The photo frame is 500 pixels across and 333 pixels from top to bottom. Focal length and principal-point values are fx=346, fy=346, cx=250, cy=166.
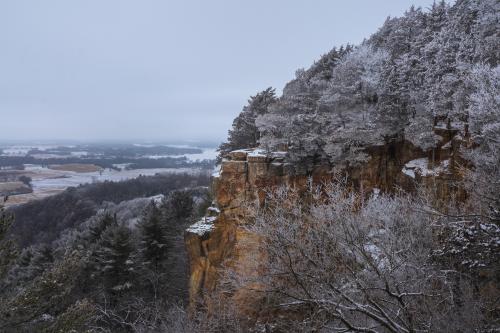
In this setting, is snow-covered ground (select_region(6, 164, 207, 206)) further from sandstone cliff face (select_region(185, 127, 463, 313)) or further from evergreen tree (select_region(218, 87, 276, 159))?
sandstone cliff face (select_region(185, 127, 463, 313))

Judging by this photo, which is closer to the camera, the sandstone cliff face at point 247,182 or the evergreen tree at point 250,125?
the sandstone cliff face at point 247,182

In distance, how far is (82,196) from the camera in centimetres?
8519

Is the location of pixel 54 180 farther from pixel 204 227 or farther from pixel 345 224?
pixel 345 224

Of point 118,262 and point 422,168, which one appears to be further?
point 118,262

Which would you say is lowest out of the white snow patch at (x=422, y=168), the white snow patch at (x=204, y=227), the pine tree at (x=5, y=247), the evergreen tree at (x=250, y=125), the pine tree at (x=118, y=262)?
the pine tree at (x=118, y=262)

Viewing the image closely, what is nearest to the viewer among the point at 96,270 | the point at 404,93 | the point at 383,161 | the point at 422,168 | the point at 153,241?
the point at 422,168

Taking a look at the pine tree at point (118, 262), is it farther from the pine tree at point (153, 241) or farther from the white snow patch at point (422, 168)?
the white snow patch at point (422, 168)

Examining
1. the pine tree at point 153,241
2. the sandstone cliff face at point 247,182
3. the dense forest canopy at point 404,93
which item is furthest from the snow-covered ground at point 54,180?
the dense forest canopy at point 404,93

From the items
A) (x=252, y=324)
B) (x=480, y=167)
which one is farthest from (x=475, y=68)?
(x=252, y=324)

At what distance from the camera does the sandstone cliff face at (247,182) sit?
1709 centimetres

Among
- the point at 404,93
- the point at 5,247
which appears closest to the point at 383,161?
the point at 404,93

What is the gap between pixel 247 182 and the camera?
18609 millimetres

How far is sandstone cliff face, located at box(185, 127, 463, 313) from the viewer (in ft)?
56.1

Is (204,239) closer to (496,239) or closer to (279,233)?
(279,233)
